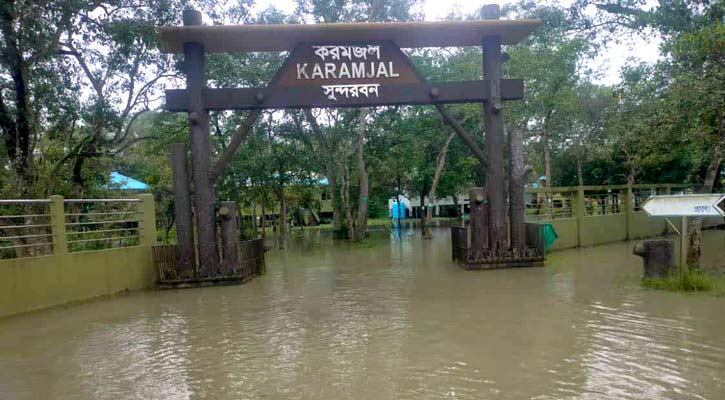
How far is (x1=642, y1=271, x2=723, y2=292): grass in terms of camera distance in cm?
717

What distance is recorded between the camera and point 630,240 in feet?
52.2

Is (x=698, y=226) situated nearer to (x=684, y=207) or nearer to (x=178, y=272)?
(x=684, y=207)

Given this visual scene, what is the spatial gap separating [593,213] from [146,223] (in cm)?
1200

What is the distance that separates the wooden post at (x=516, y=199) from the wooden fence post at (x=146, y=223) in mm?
6754

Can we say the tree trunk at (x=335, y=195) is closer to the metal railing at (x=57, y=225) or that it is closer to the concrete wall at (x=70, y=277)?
the metal railing at (x=57, y=225)

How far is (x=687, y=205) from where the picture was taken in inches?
283

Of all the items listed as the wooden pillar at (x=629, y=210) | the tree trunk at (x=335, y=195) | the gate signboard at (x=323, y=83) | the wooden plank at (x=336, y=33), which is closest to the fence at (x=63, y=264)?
the gate signboard at (x=323, y=83)

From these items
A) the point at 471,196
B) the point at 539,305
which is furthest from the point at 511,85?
the point at 539,305

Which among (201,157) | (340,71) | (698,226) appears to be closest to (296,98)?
(340,71)

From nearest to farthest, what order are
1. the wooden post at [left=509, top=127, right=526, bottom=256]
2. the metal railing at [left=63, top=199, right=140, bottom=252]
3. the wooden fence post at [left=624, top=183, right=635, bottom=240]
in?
the metal railing at [left=63, top=199, right=140, bottom=252]
the wooden post at [left=509, top=127, right=526, bottom=256]
the wooden fence post at [left=624, top=183, right=635, bottom=240]

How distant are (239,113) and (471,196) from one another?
10600 millimetres

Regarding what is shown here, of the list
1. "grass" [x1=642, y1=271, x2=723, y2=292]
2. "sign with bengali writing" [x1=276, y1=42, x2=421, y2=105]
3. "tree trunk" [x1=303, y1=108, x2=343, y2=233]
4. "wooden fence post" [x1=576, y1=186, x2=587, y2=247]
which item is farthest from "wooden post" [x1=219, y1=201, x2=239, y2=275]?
"tree trunk" [x1=303, y1=108, x2=343, y2=233]

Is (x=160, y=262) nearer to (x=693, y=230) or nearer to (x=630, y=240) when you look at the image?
(x=693, y=230)

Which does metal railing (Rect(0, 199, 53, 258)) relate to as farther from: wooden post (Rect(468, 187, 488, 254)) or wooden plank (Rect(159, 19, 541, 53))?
wooden post (Rect(468, 187, 488, 254))
